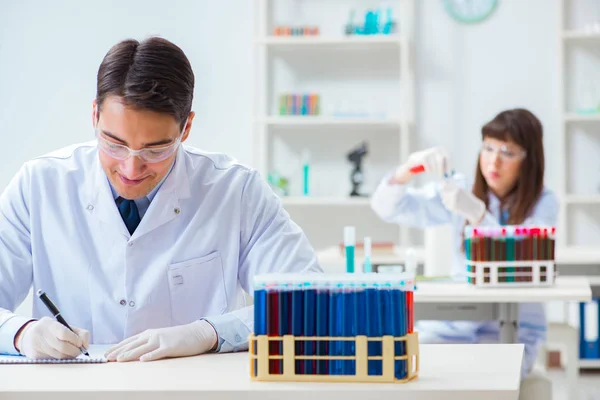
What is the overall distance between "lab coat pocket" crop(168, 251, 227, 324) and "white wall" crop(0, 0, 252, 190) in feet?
11.3

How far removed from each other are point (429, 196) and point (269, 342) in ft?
7.68

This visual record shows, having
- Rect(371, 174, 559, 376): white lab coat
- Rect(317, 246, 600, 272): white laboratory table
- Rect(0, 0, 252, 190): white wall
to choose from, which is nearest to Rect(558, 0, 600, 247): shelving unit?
Rect(317, 246, 600, 272): white laboratory table

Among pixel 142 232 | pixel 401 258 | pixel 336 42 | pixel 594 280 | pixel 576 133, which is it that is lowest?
pixel 594 280

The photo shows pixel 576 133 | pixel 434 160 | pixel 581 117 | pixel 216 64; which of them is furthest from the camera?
pixel 216 64

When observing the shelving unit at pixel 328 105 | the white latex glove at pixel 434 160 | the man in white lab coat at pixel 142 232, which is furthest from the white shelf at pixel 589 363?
the man in white lab coat at pixel 142 232

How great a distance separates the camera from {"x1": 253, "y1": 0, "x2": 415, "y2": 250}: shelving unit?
5289 mm

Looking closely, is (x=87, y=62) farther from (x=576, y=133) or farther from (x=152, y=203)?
(x=152, y=203)

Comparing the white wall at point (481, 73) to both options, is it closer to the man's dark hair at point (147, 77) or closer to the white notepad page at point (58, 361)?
the man's dark hair at point (147, 77)

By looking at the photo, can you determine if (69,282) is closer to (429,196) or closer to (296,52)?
(429,196)

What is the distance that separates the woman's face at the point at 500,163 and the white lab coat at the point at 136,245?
1684mm

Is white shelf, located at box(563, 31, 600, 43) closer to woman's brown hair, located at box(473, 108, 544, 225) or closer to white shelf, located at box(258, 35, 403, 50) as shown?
white shelf, located at box(258, 35, 403, 50)

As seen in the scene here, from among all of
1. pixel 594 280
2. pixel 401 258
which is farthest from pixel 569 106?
pixel 401 258

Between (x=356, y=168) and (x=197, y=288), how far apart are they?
329cm

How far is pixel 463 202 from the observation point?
10.7 feet
